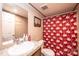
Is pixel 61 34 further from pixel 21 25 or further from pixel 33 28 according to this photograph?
pixel 21 25

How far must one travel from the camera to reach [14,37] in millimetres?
1301

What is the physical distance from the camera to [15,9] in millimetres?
1296

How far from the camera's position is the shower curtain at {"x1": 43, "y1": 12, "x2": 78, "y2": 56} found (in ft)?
4.20

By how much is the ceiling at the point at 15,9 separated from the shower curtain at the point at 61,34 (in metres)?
0.33

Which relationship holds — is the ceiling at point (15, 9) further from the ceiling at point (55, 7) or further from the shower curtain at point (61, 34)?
the shower curtain at point (61, 34)

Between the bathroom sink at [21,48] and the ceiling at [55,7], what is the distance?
1.72 ft

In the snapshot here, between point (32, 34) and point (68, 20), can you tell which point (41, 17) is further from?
point (68, 20)

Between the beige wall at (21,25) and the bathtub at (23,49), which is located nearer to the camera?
the bathtub at (23,49)

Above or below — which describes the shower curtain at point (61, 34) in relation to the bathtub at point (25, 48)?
above

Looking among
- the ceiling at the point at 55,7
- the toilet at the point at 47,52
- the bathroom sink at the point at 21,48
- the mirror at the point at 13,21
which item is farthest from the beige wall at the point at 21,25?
the toilet at the point at 47,52

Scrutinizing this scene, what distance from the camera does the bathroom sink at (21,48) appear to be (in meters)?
1.19

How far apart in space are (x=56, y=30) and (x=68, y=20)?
227 millimetres

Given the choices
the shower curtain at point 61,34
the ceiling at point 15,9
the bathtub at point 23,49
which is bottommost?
the bathtub at point 23,49

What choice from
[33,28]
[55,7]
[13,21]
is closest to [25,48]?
[33,28]
